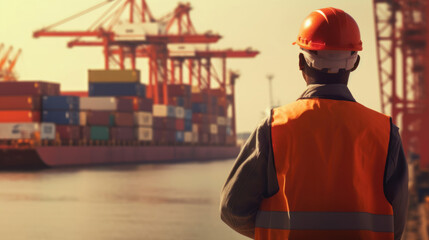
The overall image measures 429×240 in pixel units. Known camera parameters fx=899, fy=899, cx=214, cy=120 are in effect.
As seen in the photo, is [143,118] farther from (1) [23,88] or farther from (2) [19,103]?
(2) [19,103]

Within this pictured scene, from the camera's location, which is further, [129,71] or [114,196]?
[129,71]

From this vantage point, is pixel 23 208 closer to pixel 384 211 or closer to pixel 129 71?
pixel 384 211

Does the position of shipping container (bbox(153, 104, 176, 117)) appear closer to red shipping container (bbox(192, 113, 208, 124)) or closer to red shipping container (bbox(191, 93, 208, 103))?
red shipping container (bbox(192, 113, 208, 124))

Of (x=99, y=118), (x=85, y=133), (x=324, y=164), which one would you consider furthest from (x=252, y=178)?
(x=99, y=118)

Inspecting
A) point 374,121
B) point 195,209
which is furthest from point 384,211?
point 195,209

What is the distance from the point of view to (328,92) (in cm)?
234

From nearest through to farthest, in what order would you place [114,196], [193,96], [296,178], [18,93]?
[296,178] < [114,196] < [18,93] < [193,96]

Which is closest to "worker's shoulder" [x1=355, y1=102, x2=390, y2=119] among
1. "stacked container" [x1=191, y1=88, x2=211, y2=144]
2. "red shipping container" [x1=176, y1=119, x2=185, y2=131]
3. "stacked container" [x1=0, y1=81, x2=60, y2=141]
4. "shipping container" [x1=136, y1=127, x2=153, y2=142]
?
"stacked container" [x1=0, y1=81, x2=60, y2=141]

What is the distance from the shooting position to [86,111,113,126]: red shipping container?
5997 cm

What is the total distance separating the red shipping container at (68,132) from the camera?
55688 mm

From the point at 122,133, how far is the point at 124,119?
1.16 meters

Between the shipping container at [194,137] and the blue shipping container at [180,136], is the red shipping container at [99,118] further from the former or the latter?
the shipping container at [194,137]

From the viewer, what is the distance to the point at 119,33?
217 feet

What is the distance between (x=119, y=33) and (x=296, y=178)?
64.6 m
